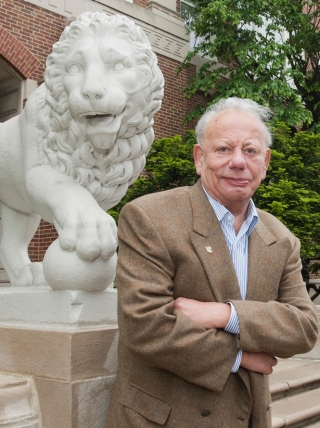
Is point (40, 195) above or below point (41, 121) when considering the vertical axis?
below

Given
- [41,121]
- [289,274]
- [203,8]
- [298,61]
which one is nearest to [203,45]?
[203,8]

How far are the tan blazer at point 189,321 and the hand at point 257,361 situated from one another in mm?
32

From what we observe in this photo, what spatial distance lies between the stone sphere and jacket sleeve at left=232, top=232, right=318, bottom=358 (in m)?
0.71

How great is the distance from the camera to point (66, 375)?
202 cm

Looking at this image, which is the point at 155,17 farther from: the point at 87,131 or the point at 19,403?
the point at 19,403

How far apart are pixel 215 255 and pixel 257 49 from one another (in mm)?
8556

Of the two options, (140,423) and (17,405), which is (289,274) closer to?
(140,423)

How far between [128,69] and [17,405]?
4.68ft

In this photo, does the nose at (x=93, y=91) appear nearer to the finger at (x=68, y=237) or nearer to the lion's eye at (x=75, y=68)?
the lion's eye at (x=75, y=68)

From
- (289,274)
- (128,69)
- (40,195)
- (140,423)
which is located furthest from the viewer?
(40,195)

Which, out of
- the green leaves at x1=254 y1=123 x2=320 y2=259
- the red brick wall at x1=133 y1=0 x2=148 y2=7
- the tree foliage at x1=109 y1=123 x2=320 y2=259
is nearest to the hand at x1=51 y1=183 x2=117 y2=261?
the tree foliage at x1=109 y1=123 x2=320 y2=259

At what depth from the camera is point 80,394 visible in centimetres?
203

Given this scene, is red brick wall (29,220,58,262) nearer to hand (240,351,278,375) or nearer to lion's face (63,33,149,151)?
lion's face (63,33,149,151)

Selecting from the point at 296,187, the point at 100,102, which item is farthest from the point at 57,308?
the point at 296,187
